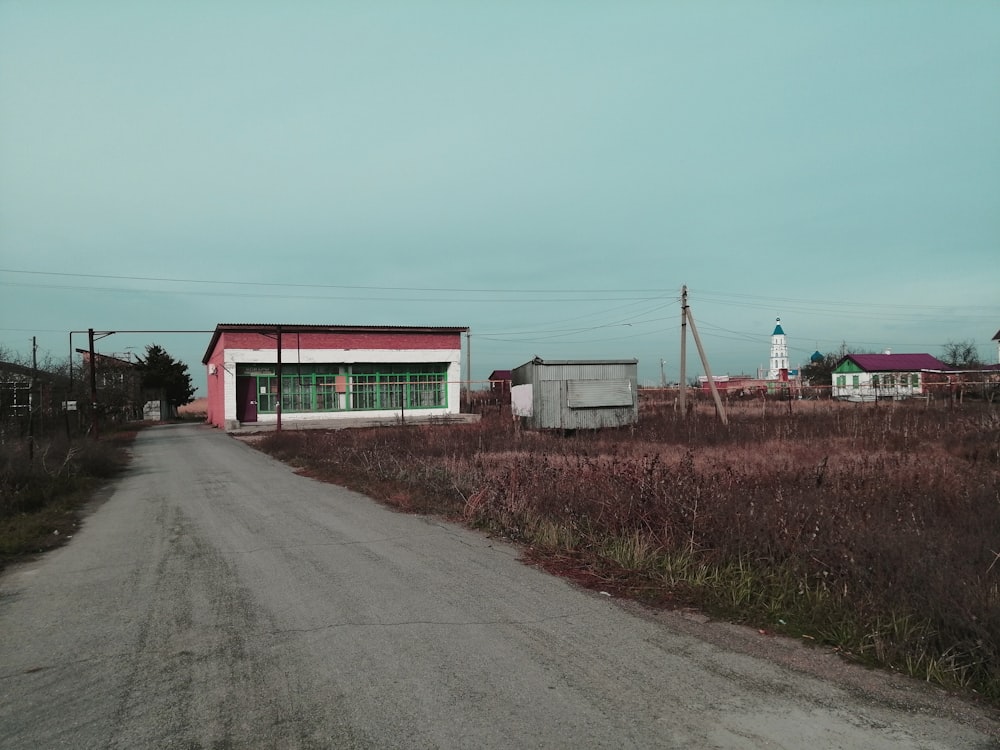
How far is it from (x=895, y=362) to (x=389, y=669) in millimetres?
78028

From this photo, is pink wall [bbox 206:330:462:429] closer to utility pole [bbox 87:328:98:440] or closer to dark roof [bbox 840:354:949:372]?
utility pole [bbox 87:328:98:440]

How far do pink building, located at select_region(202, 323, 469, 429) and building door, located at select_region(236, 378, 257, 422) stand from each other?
0.19ft

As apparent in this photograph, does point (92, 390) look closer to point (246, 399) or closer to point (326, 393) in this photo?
point (246, 399)

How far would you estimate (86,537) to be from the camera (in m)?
9.62

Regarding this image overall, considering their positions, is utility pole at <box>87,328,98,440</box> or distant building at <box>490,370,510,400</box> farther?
distant building at <box>490,370,510,400</box>

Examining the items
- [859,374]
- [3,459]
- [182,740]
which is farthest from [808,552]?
[859,374]

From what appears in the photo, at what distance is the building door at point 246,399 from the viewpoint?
4016 cm

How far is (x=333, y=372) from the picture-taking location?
41.9 metres

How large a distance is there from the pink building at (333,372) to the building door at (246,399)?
0.06 meters

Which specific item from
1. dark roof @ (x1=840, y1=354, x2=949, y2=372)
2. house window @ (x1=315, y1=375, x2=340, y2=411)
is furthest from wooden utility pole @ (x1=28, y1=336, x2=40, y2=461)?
dark roof @ (x1=840, y1=354, x2=949, y2=372)

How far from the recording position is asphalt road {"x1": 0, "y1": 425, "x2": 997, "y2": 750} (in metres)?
3.62

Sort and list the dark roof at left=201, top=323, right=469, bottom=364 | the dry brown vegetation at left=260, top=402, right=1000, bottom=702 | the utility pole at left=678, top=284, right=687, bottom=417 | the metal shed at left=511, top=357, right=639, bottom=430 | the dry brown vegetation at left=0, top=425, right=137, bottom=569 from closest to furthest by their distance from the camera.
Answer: the dry brown vegetation at left=260, top=402, right=1000, bottom=702
the dry brown vegetation at left=0, top=425, right=137, bottom=569
the metal shed at left=511, top=357, right=639, bottom=430
the utility pole at left=678, top=284, right=687, bottom=417
the dark roof at left=201, top=323, right=469, bottom=364

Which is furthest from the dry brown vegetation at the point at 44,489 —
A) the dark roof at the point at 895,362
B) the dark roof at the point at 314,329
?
the dark roof at the point at 895,362

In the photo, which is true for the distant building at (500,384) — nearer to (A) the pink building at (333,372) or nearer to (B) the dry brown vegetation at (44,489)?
(A) the pink building at (333,372)
